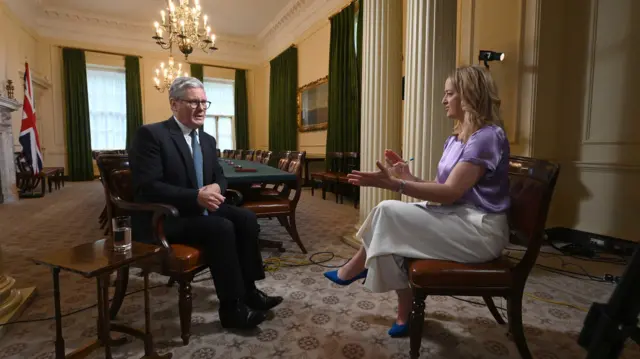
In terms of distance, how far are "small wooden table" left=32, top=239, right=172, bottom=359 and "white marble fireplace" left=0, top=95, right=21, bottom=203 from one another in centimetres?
565

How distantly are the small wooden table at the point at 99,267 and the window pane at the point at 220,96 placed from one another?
9.22 metres

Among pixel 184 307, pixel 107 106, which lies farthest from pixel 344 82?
pixel 107 106

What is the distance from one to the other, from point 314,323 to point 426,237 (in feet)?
2.50

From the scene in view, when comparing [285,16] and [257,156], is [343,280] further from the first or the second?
[285,16]

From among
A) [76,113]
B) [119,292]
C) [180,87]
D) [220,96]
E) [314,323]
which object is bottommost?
[314,323]

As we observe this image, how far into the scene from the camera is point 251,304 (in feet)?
6.07

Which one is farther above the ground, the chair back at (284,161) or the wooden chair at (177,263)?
the chair back at (284,161)

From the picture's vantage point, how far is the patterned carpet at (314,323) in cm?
155

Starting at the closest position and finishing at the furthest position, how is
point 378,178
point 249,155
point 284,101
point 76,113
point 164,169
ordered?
point 378,178
point 164,169
point 249,155
point 76,113
point 284,101

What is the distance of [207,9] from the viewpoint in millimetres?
7793

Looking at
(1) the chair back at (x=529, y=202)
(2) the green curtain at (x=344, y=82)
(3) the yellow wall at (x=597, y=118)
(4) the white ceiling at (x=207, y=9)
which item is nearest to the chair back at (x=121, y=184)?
(1) the chair back at (x=529, y=202)

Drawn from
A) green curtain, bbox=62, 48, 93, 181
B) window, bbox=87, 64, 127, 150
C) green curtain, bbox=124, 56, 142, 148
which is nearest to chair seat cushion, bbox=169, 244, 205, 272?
green curtain, bbox=124, 56, 142, 148

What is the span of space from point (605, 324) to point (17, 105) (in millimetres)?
7569

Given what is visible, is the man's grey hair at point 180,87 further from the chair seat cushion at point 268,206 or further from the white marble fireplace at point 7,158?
the white marble fireplace at point 7,158
